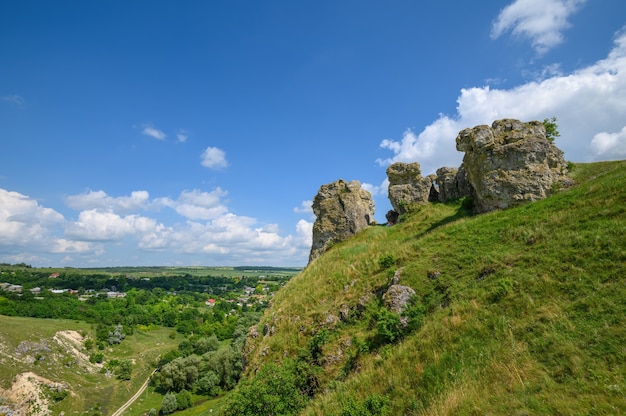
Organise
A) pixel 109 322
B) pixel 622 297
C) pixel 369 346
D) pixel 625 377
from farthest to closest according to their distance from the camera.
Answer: pixel 109 322
pixel 369 346
pixel 622 297
pixel 625 377

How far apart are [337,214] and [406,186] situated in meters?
9.33

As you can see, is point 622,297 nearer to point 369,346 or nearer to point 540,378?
point 540,378

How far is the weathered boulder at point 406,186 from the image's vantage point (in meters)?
35.8

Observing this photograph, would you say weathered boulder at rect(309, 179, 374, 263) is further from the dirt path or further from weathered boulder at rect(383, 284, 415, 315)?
the dirt path

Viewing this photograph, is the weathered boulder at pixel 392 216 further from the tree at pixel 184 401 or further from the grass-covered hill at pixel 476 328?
the tree at pixel 184 401

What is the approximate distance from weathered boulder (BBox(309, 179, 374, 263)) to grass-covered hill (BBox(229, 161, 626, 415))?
15.5 m

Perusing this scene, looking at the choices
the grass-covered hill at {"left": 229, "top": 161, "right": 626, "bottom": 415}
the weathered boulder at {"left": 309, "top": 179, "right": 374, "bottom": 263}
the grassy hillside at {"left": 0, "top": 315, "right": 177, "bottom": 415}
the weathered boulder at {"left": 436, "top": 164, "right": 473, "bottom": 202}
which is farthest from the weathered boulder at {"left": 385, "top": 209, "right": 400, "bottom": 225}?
the grassy hillside at {"left": 0, "top": 315, "right": 177, "bottom": 415}

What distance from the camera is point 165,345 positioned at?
132m

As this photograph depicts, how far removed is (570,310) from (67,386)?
120m

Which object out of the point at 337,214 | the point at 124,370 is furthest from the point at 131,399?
the point at 337,214

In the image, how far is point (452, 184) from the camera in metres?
33.3

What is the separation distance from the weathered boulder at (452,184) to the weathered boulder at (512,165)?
20.0 ft

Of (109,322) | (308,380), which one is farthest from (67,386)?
(308,380)

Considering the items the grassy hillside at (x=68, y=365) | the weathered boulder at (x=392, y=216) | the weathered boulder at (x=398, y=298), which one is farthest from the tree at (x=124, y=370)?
the weathered boulder at (x=398, y=298)
